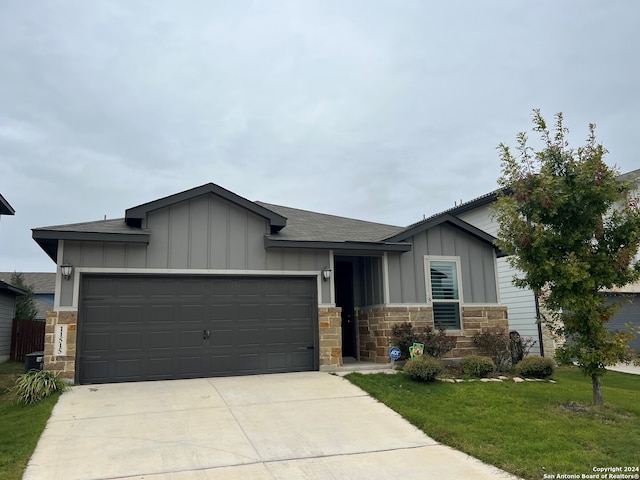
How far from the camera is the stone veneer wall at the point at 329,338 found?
11.1 metres

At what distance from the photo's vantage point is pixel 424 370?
9570 mm

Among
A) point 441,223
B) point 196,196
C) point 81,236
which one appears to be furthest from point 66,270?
point 441,223

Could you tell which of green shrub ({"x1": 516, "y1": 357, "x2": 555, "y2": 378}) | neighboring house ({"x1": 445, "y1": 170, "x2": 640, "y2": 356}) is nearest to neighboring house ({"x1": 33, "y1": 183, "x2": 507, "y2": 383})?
Answer: green shrub ({"x1": 516, "y1": 357, "x2": 555, "y2": 378})

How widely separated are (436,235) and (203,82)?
29.5 feet

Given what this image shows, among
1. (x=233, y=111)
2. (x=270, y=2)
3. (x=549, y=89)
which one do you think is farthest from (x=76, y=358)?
(x=549, y=89)

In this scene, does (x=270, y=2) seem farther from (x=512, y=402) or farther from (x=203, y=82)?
(x=512, y=402)

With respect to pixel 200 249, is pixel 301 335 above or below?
below

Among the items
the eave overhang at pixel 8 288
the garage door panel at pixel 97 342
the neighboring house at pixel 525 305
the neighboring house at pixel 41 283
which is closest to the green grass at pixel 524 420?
the neighboring house at pixel 525 305

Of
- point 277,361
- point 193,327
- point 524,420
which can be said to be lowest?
point 524,420

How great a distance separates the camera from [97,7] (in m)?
11.9

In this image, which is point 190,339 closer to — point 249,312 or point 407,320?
point 249,312

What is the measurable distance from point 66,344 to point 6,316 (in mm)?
10121

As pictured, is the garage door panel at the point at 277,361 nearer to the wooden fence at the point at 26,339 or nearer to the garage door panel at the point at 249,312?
the garage door panel at the point at 249,312

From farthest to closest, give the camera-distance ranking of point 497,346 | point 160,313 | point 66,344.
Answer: point 497,346 → point 160,313 → point 66,344
